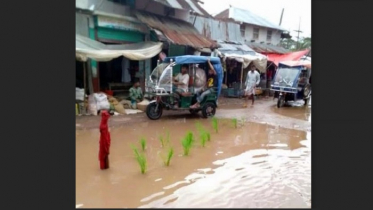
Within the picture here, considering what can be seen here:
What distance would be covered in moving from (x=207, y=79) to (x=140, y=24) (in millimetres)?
3564

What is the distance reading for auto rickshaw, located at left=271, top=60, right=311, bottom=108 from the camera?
12.1 metres

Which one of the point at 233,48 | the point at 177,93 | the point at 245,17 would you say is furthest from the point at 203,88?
the point at 245,17

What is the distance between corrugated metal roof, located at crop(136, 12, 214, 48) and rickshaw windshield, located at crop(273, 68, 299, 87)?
2.95m

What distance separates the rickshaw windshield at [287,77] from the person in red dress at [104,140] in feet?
30.6

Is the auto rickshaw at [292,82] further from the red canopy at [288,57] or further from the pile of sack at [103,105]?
the pile of sack at [103,105]

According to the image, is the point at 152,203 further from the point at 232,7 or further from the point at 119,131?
the point at 232,7

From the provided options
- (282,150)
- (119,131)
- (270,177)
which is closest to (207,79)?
(119,131)

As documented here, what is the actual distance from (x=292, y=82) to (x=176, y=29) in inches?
187

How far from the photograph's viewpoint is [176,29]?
12047 millimetres

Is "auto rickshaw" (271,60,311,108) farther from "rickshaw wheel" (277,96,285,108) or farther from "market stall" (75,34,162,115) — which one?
"market stall" (75,34,162,115)

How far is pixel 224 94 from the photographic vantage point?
15336mm

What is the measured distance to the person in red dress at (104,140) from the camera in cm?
411

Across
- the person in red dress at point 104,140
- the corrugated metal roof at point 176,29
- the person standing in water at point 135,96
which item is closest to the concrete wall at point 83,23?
the corrugated metal roof at point 176,29

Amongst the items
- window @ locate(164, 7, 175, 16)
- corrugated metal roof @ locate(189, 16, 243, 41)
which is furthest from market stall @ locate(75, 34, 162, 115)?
corrugated metal roof @ locate(189, 16, 243, 41)
